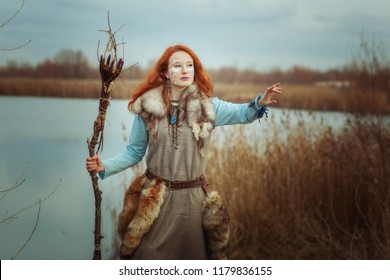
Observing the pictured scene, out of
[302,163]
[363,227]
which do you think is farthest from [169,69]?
[363,227]

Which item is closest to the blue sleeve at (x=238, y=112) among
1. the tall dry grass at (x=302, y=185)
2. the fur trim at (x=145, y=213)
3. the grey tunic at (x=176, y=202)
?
the grey tunic at (x=176, y=202)

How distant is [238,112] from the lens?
2650mm

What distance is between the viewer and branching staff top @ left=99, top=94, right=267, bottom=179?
2.63 meters

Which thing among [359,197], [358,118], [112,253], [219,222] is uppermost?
[358,118]

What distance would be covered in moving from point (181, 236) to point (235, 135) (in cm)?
248

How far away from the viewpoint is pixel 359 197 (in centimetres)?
519

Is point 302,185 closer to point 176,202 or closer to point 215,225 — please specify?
point 215,225

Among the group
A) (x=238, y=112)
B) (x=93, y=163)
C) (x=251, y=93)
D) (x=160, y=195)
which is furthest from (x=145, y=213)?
(x=251, y=93)

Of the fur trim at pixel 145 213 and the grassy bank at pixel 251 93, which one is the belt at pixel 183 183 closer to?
the fur trim at pixel 145 213

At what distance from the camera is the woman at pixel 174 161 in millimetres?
2605

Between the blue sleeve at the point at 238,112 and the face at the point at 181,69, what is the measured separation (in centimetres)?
18

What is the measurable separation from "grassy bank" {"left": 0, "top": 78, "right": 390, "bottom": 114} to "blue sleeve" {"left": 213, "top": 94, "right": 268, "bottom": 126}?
1368 millimetres

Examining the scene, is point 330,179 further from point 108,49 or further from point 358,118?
point 108,49

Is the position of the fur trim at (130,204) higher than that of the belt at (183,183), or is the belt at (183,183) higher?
the belt at (183,183)
